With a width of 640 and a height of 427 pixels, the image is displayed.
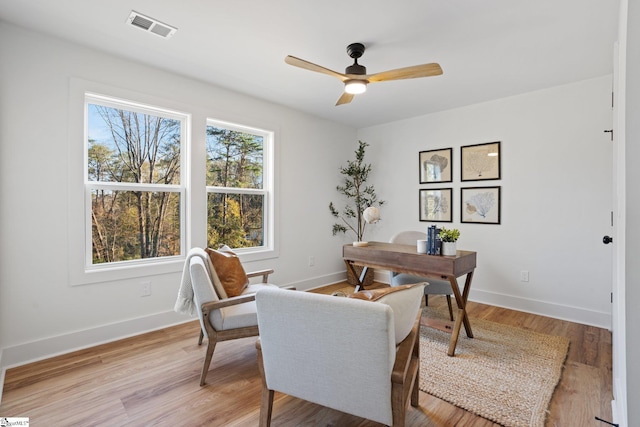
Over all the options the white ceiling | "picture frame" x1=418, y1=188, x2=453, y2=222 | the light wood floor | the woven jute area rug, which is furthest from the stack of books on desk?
"picture frame" x1=418, y1=188, x2=453, y2=222

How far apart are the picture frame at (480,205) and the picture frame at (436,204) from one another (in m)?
0.16

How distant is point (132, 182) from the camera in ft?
9.59

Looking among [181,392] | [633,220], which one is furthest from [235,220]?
[633,220]

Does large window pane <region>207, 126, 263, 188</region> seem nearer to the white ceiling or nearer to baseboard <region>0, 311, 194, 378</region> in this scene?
the white ceiling

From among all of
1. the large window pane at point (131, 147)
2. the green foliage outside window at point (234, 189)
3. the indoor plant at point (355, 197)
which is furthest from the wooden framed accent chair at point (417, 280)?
the large window pane at point (131, 147)

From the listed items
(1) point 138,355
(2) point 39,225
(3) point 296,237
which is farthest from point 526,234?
(2) point 39,225

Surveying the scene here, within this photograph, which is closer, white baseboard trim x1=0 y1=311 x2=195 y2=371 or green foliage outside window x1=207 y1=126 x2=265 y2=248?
white baseboard trim x1=0 y1=311 x2=195 y2=371

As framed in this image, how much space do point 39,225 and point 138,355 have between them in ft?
4.10

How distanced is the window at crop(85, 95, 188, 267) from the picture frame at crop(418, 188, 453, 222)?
306cm

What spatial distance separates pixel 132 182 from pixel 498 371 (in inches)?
134

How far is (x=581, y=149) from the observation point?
315 cm

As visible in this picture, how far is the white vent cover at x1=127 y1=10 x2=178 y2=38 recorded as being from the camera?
2141 millimetres

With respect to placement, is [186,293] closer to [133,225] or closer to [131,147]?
[133,225]

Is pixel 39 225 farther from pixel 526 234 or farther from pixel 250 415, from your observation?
pixel 526 234
